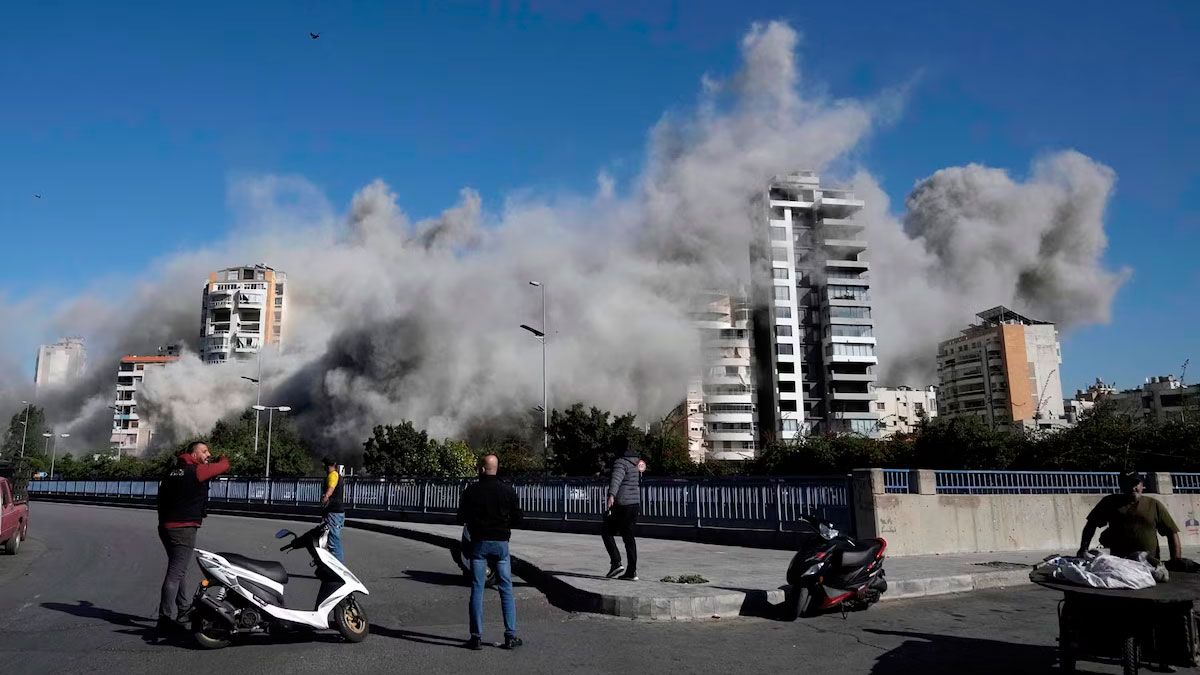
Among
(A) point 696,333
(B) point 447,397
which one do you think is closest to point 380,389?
(B) point 447,397

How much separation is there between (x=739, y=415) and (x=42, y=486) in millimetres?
64692

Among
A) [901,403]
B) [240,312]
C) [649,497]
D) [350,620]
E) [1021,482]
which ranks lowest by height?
[350,620]

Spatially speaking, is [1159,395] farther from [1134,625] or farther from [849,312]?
[1134,625]

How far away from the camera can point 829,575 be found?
7.45 metres

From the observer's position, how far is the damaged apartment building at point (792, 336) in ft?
293

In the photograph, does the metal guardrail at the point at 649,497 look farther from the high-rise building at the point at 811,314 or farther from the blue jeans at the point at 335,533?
the high-rise building at the point at 811,314

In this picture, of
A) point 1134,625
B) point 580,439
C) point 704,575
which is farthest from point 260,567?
point 580,439

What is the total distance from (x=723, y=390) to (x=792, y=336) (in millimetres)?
9739

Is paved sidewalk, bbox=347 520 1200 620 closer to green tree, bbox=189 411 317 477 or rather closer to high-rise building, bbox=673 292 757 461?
green tree, bbox=189 411 317 477

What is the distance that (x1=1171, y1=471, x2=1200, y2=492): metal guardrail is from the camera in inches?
658

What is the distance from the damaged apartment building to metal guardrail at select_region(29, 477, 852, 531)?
203ft

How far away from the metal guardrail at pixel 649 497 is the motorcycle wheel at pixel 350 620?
6.92 meters

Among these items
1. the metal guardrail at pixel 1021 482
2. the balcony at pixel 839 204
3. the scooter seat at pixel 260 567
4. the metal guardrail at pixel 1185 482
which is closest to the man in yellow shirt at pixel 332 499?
the scooter seat at pixel 260 567

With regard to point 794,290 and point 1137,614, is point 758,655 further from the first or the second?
point 794,290
